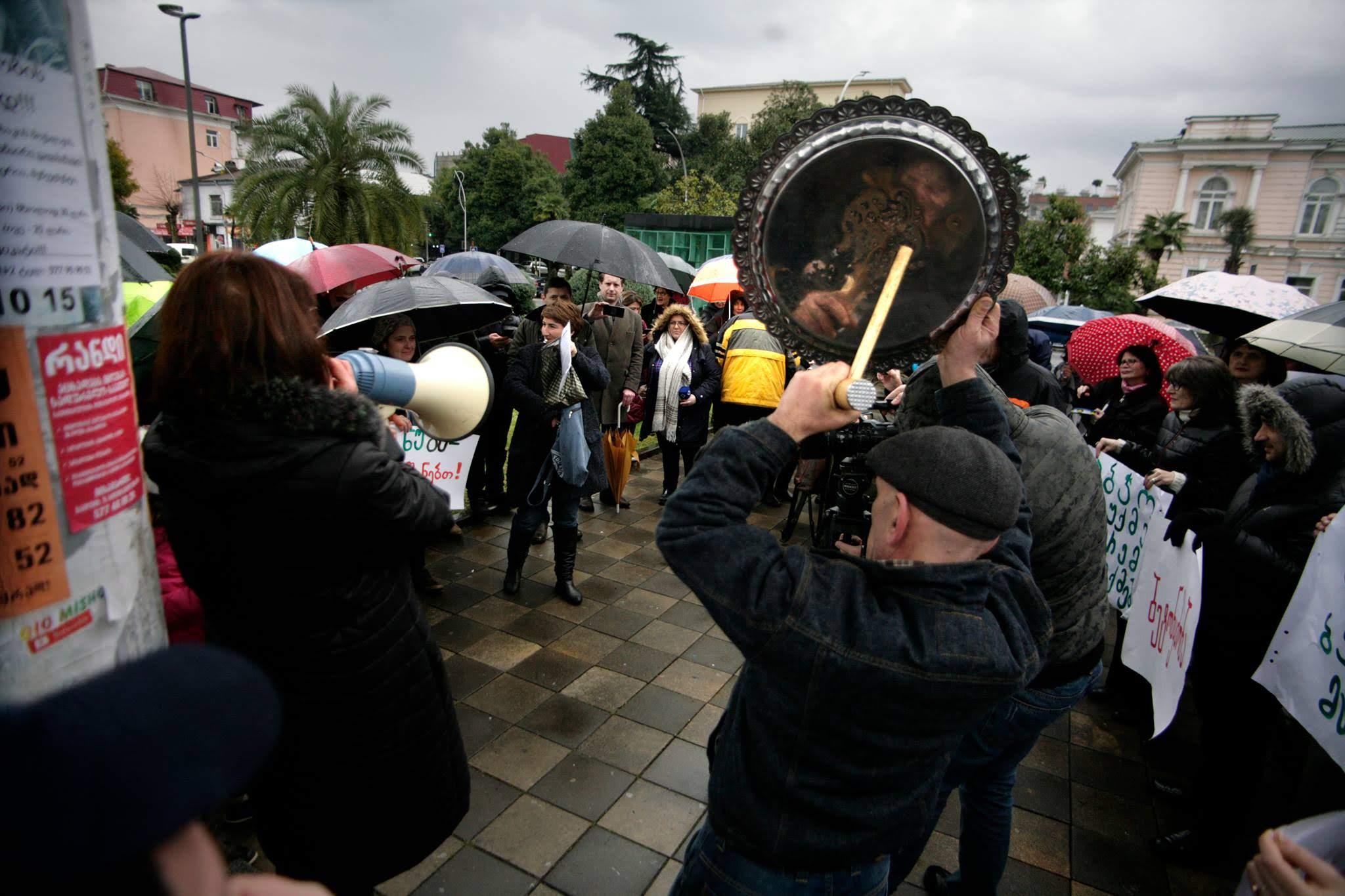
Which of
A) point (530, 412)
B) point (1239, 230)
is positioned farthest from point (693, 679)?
point (1239, 230)

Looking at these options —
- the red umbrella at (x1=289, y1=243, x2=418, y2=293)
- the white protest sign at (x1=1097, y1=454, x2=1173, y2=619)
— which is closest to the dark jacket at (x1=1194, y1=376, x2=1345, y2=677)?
the white protest sign at (x1=1097, y1=454, x2=1173, y2=619)

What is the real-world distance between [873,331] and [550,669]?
3249 mm

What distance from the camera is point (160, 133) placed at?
53.8m

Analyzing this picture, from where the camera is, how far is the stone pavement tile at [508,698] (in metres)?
3.64

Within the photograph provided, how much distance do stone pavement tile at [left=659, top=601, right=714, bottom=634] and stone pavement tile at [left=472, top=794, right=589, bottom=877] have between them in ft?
5.98

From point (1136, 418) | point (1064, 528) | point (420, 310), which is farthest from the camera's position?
point (1136, 418)

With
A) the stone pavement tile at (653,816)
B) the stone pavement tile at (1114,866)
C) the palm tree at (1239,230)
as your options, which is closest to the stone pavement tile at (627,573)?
the stone pavement tile at (653,816)

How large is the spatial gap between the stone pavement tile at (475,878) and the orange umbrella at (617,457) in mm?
3752

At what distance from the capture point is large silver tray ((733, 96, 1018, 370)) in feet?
4.56

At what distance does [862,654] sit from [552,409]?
3.61 m

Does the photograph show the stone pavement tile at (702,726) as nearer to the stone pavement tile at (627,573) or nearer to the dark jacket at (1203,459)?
the stone pavement tile at (627,573)

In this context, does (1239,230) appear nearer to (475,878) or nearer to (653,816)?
(653,816)

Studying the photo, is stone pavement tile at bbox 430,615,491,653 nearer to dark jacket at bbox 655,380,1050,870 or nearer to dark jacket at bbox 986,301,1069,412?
dark jacket at bbox 655,380,1050,870

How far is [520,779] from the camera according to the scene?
10.4 feet
